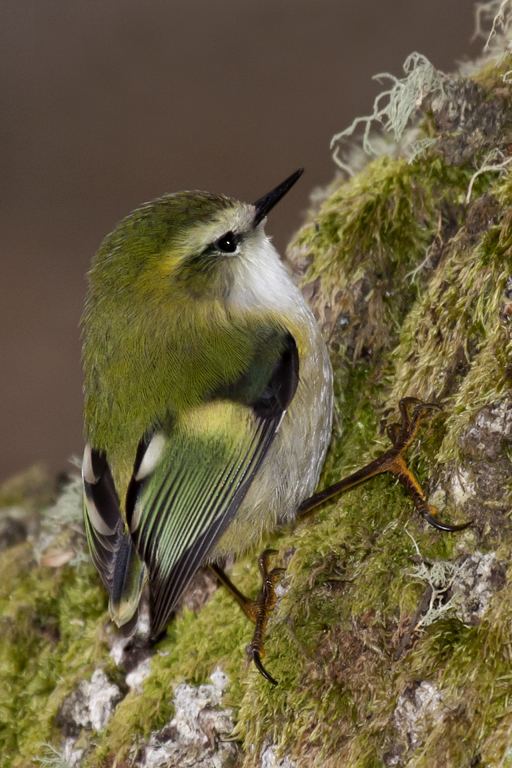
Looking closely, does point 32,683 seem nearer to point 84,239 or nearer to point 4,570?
point 4,570

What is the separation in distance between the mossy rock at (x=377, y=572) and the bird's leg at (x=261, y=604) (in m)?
0.05

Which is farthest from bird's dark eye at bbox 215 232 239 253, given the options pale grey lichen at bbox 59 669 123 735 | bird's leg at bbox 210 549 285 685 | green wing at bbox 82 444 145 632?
pale grey lichen at bbox 59 669 123 735

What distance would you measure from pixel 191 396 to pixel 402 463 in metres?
0.71

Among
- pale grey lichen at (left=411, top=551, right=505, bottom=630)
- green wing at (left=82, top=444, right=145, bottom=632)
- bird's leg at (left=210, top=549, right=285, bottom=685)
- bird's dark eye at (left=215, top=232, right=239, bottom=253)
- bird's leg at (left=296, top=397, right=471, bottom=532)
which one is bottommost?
bird's leg at (left=210, top=549, right=285, bottom=685)

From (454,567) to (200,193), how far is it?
62.7 inches

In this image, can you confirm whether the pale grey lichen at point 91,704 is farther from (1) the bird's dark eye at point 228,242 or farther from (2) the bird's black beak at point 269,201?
(2) the bird's black beak at point 269,201

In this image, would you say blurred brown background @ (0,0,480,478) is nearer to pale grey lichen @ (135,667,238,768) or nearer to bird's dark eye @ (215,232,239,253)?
bird's dark eye @ (215,232,239,253)

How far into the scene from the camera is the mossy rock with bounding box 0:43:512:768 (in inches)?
94.1

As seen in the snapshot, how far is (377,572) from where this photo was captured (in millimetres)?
2615

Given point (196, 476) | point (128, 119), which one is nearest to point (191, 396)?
point (196, 476)

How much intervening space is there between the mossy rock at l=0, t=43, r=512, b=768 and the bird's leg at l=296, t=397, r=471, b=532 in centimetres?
3

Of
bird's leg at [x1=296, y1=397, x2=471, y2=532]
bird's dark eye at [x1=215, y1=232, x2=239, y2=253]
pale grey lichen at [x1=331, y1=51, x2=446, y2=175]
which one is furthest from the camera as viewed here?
bird's dark eye at [x1=215, y1=232, x2=239, y2=253]

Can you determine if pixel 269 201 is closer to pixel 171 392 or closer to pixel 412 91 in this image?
pixel 412 91

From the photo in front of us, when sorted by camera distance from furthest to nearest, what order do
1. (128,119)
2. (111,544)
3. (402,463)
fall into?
(128,119) < (111,544) < (402,463)
